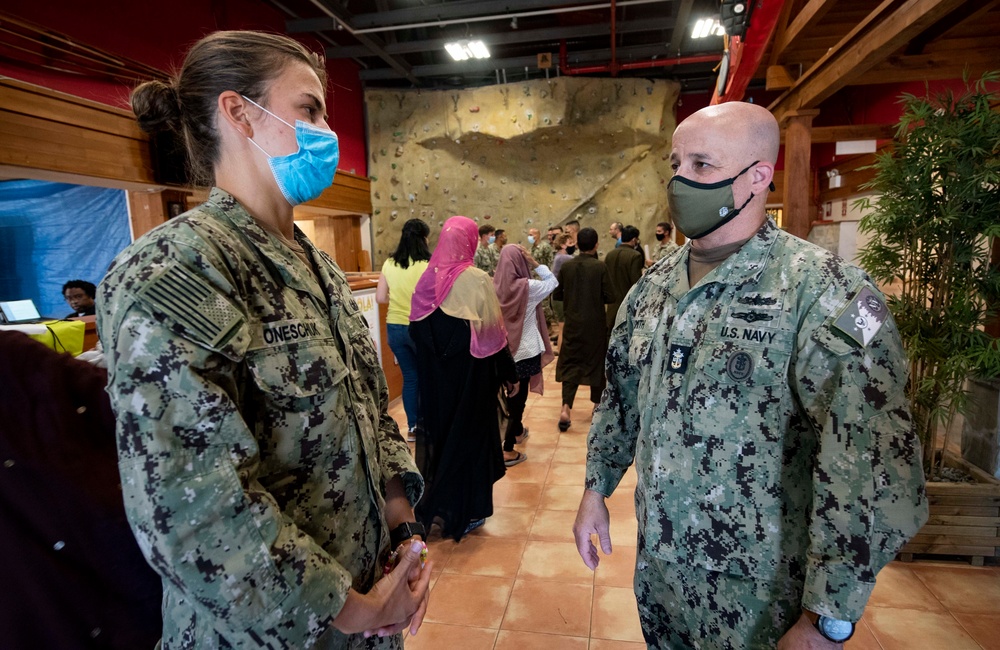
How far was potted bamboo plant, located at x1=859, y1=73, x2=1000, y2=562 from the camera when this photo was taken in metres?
2.20

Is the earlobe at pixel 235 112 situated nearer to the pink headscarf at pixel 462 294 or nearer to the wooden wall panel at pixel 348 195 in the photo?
the pink headscarf at pixel 462 294

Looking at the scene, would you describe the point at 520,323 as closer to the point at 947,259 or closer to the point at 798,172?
the point at 947,259

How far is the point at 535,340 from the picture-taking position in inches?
145

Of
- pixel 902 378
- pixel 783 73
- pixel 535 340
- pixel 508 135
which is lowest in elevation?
pixel 535 340

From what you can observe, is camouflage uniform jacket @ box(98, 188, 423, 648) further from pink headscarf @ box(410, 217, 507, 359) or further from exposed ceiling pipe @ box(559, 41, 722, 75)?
exposed ceiling pipe @ box(559, 41, 722, 75)

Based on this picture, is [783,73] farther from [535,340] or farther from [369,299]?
[369,299]

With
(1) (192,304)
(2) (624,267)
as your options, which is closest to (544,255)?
(2) (624,267)

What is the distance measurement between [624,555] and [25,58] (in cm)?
522

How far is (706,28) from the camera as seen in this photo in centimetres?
675

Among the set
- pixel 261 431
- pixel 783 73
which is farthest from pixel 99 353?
pixel 783 73

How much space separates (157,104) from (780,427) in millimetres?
1334

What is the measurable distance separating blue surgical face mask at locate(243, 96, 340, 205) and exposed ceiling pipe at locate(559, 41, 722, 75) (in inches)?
319

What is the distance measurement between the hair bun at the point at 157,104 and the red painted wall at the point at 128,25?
7.33ft

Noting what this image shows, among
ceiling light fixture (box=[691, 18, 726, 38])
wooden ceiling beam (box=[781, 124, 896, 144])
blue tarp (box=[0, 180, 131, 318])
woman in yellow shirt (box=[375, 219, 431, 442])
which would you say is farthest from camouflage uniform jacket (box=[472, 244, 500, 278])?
ceiling light fixture (box=[691, 18, 726, 38])
